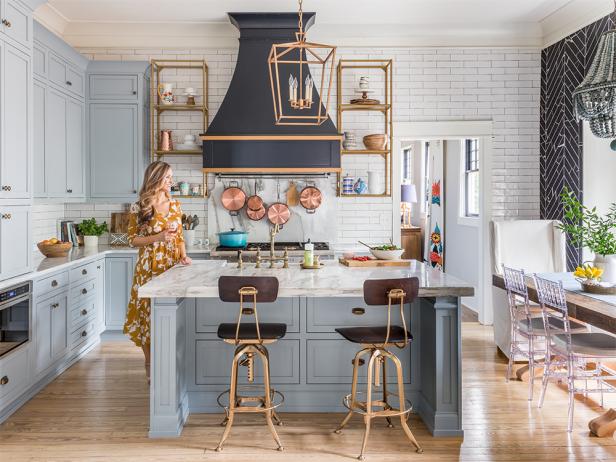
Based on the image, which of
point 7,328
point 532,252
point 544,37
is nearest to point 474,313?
point 532,252

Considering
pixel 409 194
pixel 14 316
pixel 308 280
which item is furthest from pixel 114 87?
pixel 409 194

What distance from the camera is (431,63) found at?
645cm

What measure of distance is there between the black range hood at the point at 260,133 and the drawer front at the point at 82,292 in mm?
1652

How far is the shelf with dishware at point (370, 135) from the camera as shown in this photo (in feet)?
20.3

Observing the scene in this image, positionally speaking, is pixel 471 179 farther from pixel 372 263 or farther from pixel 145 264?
pixel 145 264

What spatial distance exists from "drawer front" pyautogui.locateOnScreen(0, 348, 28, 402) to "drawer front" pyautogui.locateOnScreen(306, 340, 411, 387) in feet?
6.60

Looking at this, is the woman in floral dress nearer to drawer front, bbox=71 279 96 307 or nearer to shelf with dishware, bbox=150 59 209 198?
drawer front, bbox=71 279 96 307

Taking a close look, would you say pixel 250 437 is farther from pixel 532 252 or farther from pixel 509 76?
pixel 509 76

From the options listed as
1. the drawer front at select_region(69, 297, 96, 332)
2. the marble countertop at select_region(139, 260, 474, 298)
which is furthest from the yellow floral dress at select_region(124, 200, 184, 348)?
the drawer front at select_region(69, 297, 96, 332)

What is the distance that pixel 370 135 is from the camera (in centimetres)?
623

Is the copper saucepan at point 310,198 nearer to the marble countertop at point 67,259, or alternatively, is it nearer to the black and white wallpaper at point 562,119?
the marble countertop at point 67,259

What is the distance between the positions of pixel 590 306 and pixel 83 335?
14.2 ft

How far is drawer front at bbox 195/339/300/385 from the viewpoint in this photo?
12.4 ft

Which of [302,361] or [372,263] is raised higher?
[372,263]
